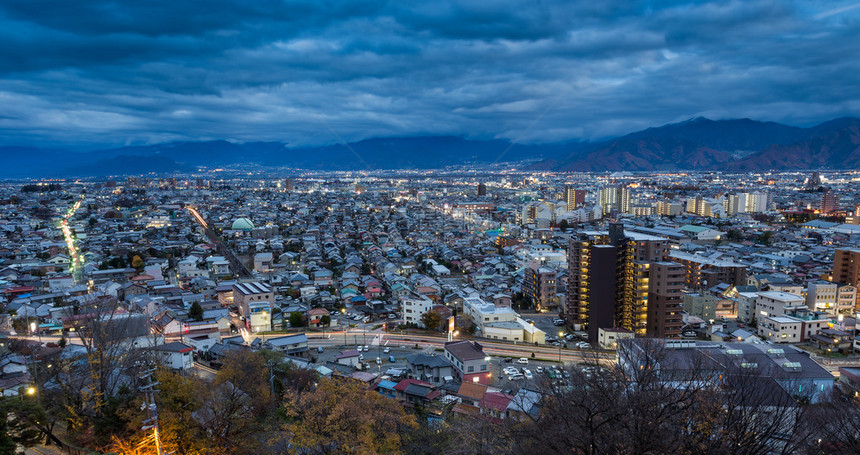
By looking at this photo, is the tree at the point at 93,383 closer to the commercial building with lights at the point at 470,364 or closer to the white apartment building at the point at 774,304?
the commercial building with lights at the point at 470,364

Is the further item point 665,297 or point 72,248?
point 72,248

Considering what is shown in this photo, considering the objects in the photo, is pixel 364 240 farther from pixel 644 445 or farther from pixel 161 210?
pixel 644 445

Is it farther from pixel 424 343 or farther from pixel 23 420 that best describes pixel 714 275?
pixel 23 420

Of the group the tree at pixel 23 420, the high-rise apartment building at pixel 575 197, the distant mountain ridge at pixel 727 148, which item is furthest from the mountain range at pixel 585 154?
the tree at pixel 23 420

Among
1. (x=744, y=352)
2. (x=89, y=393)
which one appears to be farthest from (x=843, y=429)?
(x=89, y=393)

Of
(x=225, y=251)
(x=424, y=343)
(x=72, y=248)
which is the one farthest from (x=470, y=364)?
(x=72, y=248)

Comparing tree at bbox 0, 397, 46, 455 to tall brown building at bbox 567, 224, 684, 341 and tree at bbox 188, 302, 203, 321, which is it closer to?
tree at bbox 188, 302, 203, 321
